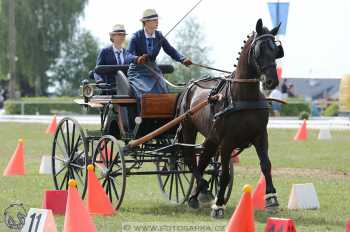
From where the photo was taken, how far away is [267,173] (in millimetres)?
10969

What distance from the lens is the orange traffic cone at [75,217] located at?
926 centimetres

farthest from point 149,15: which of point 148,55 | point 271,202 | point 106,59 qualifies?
point 271,202

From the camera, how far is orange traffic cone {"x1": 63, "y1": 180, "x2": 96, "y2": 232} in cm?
926

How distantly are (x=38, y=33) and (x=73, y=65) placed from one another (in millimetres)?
6335

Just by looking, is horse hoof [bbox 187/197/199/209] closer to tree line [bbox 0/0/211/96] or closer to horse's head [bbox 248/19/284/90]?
horse's head [bbox 248/19/284/90]

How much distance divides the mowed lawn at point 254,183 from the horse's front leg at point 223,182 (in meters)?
0.16

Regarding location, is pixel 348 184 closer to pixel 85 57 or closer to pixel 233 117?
pixel 233 117

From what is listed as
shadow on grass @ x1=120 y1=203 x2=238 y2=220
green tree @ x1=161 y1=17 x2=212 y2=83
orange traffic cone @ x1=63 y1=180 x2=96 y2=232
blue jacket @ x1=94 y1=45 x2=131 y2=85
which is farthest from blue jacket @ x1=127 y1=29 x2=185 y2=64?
green tree @ x1=161 y1=17 x2=212 y2=83

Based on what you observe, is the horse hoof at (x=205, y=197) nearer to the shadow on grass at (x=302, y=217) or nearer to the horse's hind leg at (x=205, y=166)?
the horse's hind leg at (x=205, y=166)

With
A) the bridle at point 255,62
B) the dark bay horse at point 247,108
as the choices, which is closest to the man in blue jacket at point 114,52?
the dark bay horse at point 247,108

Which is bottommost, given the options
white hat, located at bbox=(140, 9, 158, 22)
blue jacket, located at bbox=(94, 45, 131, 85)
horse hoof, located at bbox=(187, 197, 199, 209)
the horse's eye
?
horse hoof, located at bbox=(187, 197, 199, 209)

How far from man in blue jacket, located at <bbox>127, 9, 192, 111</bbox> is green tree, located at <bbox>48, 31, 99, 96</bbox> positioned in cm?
5773

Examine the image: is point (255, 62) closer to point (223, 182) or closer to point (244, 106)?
point (244, 106)

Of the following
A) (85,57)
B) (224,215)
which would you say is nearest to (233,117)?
(224,215)
